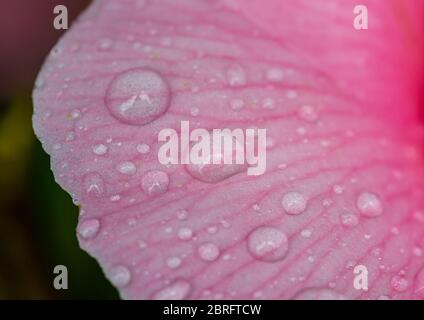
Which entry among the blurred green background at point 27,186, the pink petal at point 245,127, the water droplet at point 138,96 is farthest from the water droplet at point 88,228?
the blurred green background at point 27,186

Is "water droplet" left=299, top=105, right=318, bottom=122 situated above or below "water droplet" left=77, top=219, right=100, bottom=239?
above

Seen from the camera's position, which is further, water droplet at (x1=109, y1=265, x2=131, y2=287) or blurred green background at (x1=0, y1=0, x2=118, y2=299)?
blurred green background at (x1=0, y1=0, x2=118, y2=299)

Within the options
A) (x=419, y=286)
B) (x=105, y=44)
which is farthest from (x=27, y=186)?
(x=419, y=286)

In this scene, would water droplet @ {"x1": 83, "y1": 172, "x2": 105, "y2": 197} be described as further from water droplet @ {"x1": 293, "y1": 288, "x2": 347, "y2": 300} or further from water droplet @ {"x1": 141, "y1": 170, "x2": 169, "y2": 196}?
water droplet @ {"x1": 293, "y1": 288, "x2": 347, "y2": 300}

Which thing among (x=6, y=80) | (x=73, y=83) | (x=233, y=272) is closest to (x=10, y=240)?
(x=6, y=80)

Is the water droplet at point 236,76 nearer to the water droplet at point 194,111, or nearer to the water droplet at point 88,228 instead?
the water droplet at point 194,111

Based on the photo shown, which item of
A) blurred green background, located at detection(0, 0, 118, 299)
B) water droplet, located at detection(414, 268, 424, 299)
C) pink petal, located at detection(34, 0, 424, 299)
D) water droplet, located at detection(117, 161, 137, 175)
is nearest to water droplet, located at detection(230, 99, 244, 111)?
pink petal, located at detection(34, 0, 424, 299)
